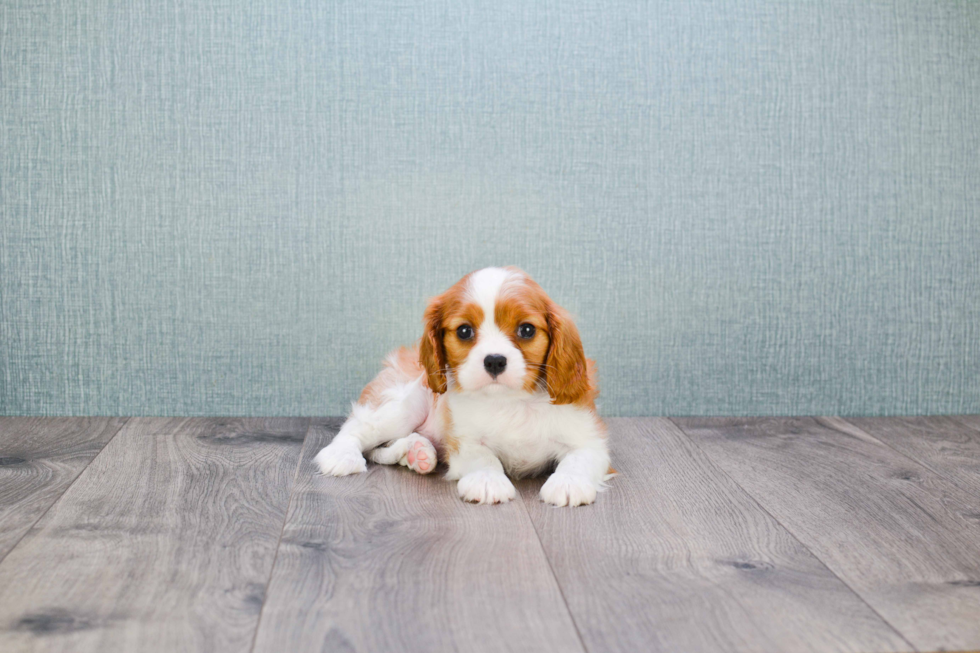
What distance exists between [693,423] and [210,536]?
140 cm

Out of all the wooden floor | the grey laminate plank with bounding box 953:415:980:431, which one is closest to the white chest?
the wooden floor

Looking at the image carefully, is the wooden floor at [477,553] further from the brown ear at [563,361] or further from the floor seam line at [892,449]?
the brown ear at [563,361]

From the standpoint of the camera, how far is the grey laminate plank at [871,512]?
3.92ft

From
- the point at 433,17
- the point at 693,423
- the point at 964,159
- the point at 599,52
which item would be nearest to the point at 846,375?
the point at 693,423

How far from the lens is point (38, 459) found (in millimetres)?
1913

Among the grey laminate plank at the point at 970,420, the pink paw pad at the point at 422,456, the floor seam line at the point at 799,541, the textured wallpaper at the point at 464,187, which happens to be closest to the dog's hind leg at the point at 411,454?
the pink paw pad at the point at 422,456

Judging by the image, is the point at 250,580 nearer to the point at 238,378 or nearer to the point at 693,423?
the point at 238,378

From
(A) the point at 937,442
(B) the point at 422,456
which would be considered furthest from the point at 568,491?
(A) the point at 937,442

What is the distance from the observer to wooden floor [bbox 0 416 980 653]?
1103 mm

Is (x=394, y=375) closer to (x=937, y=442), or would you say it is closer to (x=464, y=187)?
(x=464, y=187)

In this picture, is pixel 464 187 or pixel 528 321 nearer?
pixel 528 321

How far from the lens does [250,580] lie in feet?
4.12

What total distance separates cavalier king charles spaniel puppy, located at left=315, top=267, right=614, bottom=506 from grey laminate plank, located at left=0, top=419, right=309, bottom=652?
233 mm

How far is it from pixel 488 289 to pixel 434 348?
18cm
